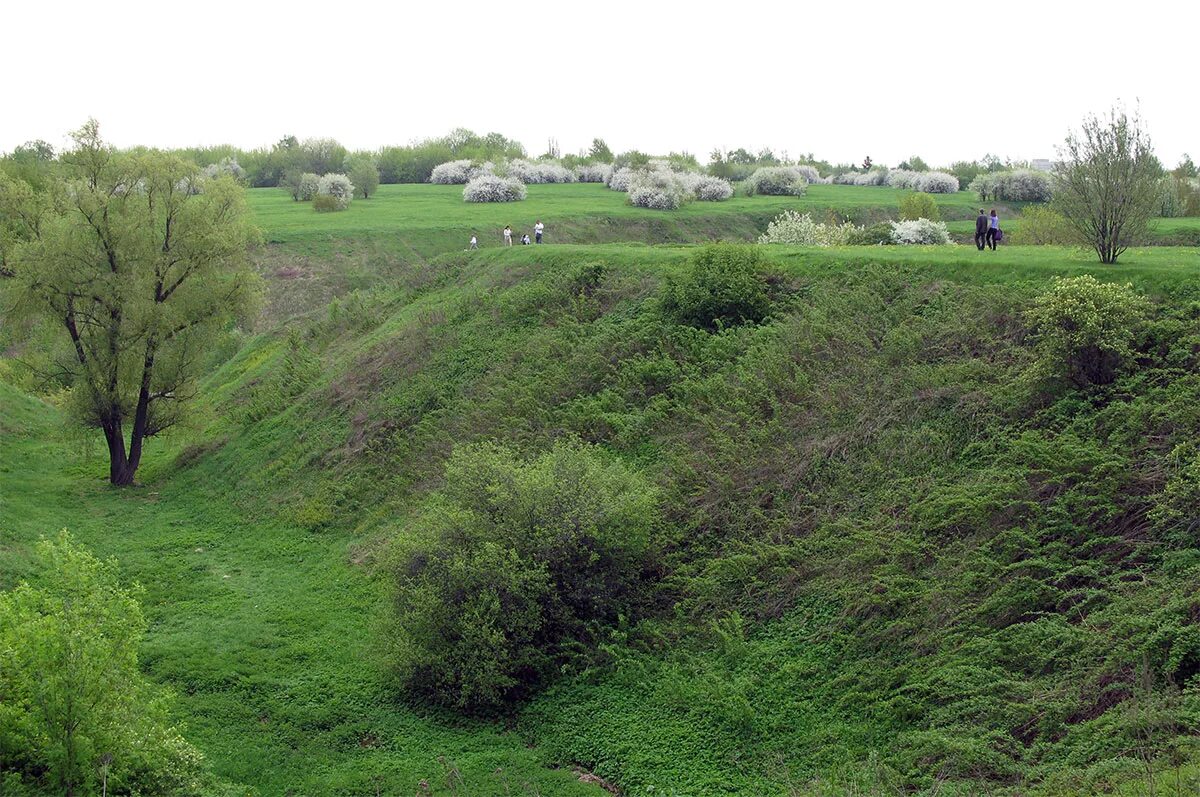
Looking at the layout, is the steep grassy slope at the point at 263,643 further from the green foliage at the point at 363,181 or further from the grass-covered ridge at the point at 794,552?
the green foliage at the point at 363,181

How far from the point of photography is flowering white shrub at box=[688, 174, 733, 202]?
63906 mm

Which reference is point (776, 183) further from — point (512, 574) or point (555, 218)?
point (512, 574)

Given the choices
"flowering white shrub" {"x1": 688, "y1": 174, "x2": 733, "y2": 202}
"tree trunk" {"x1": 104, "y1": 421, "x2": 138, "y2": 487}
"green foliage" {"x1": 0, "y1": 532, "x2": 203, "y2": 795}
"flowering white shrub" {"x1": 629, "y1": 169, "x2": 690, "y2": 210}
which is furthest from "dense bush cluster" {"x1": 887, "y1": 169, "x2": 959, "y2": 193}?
"green foliage" {"x1": 0, "y1": 532, "x2": 203, "y2": 795}

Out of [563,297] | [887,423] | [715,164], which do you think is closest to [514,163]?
→ [715,164]

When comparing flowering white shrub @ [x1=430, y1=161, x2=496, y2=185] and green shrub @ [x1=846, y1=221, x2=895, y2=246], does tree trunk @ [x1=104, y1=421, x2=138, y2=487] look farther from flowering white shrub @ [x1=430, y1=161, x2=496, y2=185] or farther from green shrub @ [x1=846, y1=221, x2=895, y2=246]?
flowering white shrub @ [x1=430, y1=161, x2=496, y2=185]

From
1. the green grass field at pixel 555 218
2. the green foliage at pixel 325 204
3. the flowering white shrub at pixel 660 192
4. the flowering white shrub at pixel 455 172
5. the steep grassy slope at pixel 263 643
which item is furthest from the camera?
the flowering white shrub at pixel 455 172

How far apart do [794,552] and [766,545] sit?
59 centimetres

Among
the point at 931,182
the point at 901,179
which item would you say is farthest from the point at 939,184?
the point at 901,179

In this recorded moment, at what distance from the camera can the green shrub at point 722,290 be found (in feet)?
77.3

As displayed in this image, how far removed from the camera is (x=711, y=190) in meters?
63.8

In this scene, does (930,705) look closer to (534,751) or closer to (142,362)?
(534,751)

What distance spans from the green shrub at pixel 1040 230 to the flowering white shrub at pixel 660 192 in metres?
26.5

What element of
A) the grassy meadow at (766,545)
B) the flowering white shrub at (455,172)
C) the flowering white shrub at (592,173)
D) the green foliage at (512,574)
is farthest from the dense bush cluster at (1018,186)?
the green foliage at (512,574)

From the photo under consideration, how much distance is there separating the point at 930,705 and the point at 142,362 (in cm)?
2479
